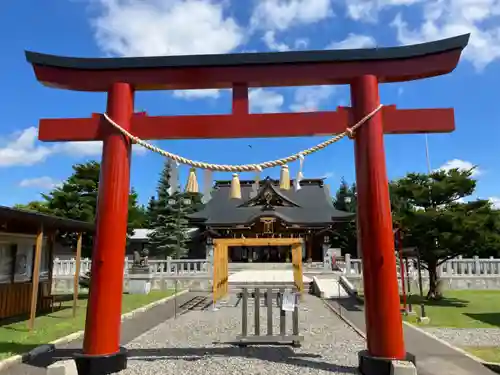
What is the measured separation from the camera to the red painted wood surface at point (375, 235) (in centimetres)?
525

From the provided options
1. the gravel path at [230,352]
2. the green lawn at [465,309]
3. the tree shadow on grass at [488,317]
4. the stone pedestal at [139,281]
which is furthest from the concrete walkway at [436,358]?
the stone pedestal at [139,281]

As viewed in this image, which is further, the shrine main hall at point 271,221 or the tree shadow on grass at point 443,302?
the shrine main hall at point 271,221

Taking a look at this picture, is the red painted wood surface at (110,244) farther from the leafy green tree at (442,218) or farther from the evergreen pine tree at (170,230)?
the evergreen pine tree at (170,230)

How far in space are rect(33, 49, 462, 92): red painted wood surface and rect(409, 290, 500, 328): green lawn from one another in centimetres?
812

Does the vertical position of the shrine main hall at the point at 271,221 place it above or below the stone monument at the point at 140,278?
above

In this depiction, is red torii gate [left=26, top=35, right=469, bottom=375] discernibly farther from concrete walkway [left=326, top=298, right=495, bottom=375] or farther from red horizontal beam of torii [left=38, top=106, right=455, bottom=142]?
concrete walkway [left=326, top=298, right=495, bottom=375]

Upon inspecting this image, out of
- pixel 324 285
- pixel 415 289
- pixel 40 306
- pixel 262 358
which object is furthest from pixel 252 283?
pixel 262 358

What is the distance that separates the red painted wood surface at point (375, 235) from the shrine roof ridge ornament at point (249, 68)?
36cm

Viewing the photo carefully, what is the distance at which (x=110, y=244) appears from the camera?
220 inches

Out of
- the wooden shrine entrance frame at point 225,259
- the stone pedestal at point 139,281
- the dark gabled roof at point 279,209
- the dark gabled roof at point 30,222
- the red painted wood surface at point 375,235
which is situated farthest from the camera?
the dark gabled roof at point 279,209

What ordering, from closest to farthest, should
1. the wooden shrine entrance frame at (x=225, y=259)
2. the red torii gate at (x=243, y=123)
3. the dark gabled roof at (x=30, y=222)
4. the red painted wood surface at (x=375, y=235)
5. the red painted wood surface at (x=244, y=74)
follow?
1. the red painted wood surface at (x=375, y=235)
2. the red torii gate at (x=243, y=123)
3. the red painted wood surface at (x=244, y=74)
4. the dark gabled roof at (x=30, y=222)
5. the wooden shrine entrance frame at (x=225, y=259)

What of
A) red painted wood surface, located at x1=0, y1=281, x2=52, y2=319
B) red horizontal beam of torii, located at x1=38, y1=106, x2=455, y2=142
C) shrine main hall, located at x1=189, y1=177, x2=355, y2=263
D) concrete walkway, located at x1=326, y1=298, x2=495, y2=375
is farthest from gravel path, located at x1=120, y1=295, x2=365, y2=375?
shrine main hall, located at x1=189, y1=177, x2=355, y2=263

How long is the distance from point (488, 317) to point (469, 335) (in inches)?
145

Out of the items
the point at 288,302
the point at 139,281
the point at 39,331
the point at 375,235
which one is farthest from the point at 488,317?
the point at 139,281
